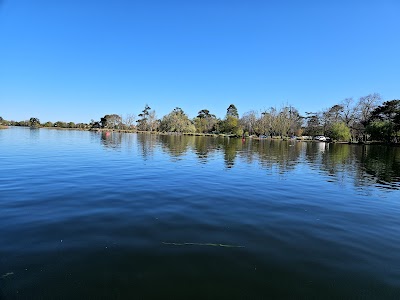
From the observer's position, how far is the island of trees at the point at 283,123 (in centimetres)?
7456

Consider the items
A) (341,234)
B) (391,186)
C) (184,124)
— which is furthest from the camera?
(184,124)

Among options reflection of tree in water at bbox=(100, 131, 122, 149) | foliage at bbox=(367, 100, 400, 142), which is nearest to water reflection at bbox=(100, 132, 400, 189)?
reflection of tree in water at bbox=(100, 131, 122, 149)

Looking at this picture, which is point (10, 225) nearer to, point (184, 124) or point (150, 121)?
point (184, 124)

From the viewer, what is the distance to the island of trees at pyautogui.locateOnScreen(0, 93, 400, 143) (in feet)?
245

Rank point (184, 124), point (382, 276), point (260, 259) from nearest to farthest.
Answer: point (382, 276), point (260, 259), point (184, 124)

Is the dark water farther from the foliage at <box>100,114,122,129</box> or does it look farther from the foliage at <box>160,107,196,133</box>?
the foliage at <box>100,114,122,129</box>

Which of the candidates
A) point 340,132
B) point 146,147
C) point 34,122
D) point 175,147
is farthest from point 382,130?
point 34,122

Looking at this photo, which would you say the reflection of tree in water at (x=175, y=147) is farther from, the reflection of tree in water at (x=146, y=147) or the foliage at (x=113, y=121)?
the foliage at (x=113, y=121)

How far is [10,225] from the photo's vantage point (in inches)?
260

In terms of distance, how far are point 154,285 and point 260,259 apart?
237 cm

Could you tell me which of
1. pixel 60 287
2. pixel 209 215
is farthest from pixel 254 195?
pixel 60 287

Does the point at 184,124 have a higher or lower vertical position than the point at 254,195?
higher

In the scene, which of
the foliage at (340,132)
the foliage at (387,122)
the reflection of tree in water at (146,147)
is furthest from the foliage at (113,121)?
the foliage at (387,122)

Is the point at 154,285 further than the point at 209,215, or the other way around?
the point at 209,215
